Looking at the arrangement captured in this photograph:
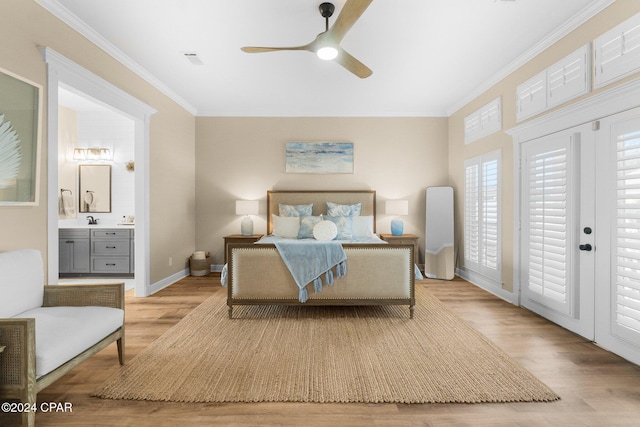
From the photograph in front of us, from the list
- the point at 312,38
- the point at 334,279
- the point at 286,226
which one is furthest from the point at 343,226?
the point at 312,38

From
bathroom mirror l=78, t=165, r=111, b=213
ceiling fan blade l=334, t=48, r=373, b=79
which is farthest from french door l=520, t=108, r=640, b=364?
bathroom mirror l=78, t=165, r=111, b=213

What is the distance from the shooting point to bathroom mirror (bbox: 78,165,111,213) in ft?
18.1

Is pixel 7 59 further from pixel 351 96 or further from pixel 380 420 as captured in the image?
pixel 351 96

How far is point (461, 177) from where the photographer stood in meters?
5.25

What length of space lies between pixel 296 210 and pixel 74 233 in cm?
350

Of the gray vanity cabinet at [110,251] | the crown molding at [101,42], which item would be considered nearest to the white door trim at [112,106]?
the crown molding at [101,42]

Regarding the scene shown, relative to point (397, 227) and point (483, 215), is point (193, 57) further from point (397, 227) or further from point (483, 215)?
point (483, 215)

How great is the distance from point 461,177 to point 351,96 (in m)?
2.22

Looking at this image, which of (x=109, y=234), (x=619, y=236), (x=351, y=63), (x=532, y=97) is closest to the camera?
(x=619, y=236)

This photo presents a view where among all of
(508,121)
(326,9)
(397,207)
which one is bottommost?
(397,207)

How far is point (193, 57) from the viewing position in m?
3.62

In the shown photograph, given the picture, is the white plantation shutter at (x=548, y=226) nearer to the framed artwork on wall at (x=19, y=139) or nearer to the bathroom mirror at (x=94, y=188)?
the framed artwork on wall at (x=19, y=139)

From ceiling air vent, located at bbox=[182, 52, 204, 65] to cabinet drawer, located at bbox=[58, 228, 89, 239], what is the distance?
3.26 meters

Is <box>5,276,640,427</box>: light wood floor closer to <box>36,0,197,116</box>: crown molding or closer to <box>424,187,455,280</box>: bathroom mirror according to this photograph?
<box>424,187,455,280</box>: bathroom mirror
